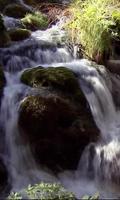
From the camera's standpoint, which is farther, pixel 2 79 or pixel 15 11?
pixel 15 11

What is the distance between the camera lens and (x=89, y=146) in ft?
26.2

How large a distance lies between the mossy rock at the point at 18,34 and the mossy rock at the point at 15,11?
287 cm

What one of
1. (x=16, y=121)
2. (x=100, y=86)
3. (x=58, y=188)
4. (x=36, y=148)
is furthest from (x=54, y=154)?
(x=58, y=188)

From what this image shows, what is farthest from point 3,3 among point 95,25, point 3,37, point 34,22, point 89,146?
point 89,146

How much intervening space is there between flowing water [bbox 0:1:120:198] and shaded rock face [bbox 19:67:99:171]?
0.15 m

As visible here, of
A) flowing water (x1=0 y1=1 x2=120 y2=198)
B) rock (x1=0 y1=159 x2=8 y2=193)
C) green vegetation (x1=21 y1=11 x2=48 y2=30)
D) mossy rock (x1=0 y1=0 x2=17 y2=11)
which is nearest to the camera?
rock (x1=0 y1=159 x2=8 y2=193)

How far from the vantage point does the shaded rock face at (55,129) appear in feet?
26.0

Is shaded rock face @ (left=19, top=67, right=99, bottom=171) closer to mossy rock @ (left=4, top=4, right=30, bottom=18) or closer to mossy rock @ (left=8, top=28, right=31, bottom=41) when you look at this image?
mossy rock @ (left=8, top=28, right=31, bottom=41)

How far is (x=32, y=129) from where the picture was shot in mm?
8070

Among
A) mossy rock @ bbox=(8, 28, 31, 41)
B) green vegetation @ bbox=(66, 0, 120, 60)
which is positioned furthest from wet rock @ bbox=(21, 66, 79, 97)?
mossy rock @ bbox=(8, 28, 31, 41)

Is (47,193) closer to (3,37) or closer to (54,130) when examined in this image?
(54,130)

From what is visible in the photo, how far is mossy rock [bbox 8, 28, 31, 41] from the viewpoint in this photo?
11555mm

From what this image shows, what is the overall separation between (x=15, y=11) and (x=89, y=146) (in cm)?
804

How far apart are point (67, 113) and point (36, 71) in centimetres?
139
